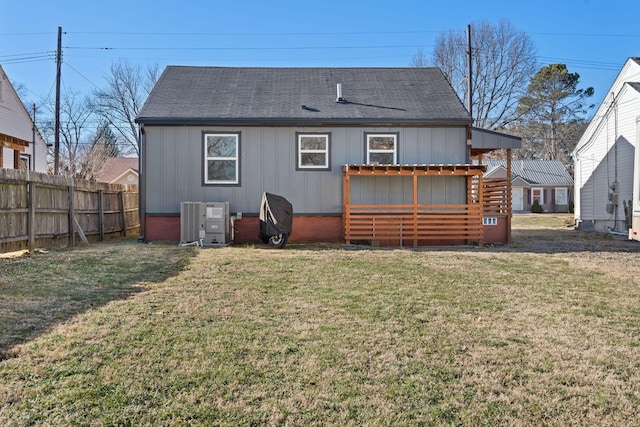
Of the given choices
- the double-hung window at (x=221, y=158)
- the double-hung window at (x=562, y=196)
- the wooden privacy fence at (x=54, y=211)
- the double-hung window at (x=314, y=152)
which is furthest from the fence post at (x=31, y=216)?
the double-hung window at (x=562, y=196)

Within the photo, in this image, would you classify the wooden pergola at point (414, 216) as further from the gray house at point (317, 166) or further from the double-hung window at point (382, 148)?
the double-hung window at point (382, 148)

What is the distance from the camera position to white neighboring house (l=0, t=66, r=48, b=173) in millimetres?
16359

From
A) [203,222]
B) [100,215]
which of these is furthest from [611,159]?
[100,215]

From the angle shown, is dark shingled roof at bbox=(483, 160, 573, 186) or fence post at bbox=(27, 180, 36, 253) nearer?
fence post at bbox=(27, 180, 36, 253)

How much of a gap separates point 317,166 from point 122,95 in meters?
24.9

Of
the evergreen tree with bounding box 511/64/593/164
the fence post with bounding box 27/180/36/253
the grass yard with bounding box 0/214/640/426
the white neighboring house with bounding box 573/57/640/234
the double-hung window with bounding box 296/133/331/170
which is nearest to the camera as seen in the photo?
the grass yard with bounding box 0/214/640/426

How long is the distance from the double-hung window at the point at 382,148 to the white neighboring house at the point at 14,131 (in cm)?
1139

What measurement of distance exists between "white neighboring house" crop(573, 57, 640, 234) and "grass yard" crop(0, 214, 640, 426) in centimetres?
1016

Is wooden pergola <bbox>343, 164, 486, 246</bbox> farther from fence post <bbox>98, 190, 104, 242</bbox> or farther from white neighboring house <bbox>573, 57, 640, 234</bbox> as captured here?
white neighboring house <bbox>573, 57, 640, 234</bbox>

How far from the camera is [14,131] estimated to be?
1852cm

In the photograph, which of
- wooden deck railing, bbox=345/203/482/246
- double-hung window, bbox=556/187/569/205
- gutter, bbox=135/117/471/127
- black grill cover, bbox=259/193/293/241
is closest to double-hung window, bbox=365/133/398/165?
gutter, bbox=135/117/471/127

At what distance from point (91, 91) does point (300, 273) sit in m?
30.3

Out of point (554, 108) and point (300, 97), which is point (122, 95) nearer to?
point (300, 97)

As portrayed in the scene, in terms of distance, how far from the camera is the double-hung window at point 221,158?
11.4 meters
